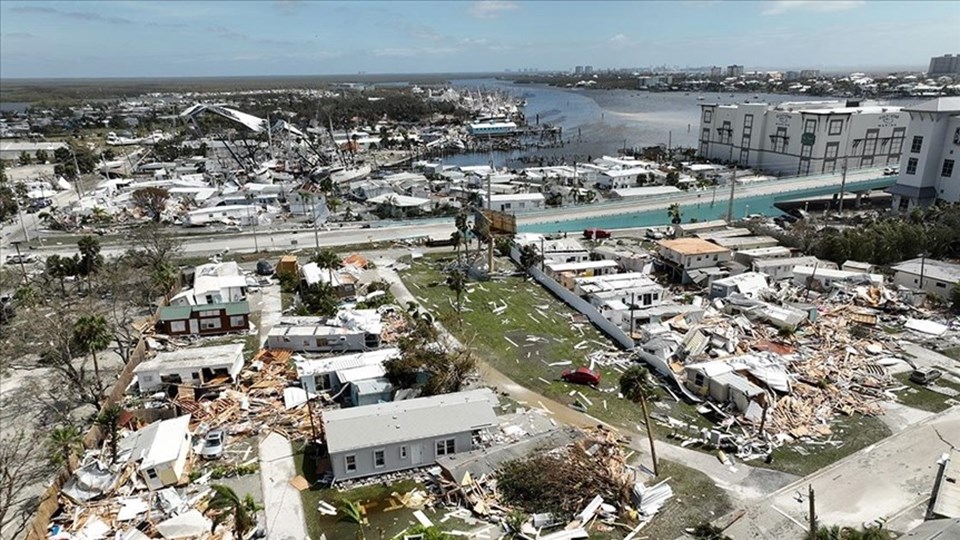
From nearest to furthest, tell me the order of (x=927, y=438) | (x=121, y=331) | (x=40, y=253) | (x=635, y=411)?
(x=927, y=438) → (x=635, y=411) → (x=121, y=331) → (x=40, y=253)

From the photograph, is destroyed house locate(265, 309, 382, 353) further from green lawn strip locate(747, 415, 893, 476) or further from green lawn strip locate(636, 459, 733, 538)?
green lawn strip locate(747, 415, 893, 476)

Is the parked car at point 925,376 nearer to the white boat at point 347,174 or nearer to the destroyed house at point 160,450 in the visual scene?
the destroyed house at point 160,450

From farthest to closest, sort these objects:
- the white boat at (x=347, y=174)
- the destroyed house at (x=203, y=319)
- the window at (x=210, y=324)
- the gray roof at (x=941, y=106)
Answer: the white boat at (x=347, y=174)
the gray roof at (x=941, y=106)
the window at (x=210, y=324)
the destroyed house at (x=203, y=319)

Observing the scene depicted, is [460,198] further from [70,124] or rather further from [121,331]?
[70,124]

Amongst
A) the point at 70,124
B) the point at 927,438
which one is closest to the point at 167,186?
the point at 927,438

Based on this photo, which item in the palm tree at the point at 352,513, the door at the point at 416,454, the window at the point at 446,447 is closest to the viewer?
the palm tree at the point at 352,513

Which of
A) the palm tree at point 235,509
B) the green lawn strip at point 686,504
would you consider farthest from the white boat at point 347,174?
the green lawn strip at point 686,504

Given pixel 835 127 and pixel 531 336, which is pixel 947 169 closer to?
pixel 835 127
